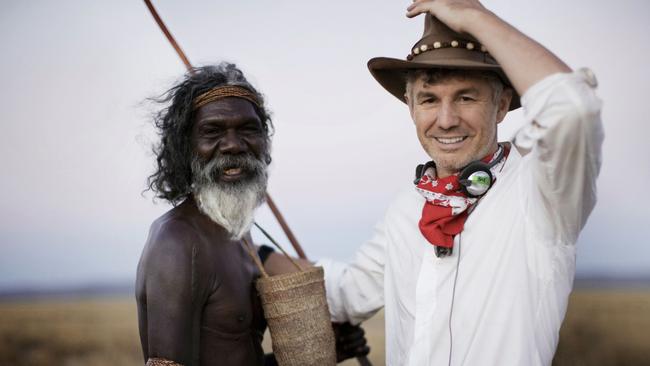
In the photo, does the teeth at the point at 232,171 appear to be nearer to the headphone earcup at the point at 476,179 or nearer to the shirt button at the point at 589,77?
the headphone earcup at the point at 476,179

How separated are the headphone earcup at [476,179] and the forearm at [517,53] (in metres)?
0.62

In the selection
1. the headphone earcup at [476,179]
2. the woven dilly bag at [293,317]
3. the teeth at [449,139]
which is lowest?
the woven dilly bag at [293,317]

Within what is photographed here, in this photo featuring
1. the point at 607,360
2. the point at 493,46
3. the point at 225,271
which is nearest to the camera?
the point at 493,46

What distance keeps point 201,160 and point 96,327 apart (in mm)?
14040

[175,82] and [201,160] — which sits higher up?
[175,82]

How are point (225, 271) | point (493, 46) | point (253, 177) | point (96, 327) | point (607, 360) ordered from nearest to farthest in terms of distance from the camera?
point (493, 46)
point (225, 271)
point (253, 177)
point (607, 360)
point (96, 327)

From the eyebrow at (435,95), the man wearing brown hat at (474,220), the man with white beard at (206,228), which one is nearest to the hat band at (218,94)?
the man with white beard at (206,228)

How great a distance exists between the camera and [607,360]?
7.95m

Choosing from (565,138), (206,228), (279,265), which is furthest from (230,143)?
(565,138)

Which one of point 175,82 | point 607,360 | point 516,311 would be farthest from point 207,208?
point 607,360

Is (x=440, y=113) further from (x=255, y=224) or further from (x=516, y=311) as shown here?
(x=255, y=224)

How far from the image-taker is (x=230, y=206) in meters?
3.04

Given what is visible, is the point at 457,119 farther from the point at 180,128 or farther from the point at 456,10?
the point at 180,128

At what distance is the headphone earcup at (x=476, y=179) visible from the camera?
259 cm
